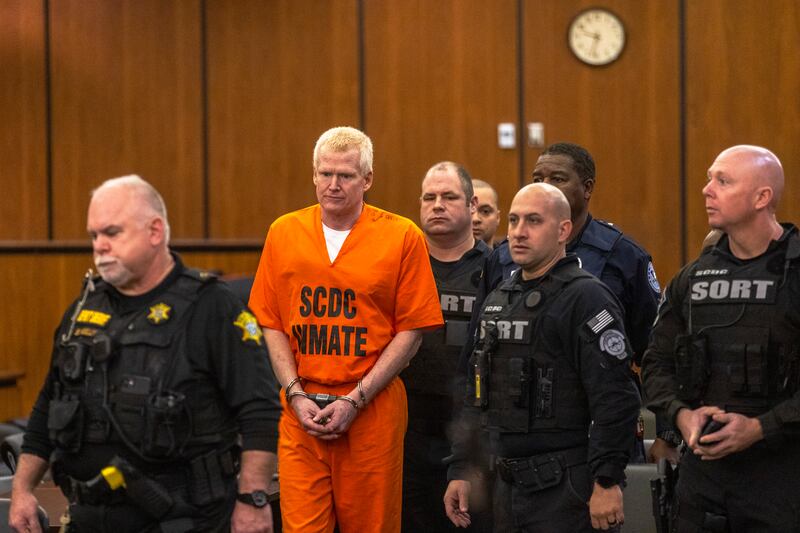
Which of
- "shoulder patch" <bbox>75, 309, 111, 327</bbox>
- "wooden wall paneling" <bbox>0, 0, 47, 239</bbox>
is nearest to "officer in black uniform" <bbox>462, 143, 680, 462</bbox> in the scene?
"shoulder patch" <bbox>75, 309, 111, 327</bbox>

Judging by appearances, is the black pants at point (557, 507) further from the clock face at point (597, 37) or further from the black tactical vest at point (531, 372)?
the clock face at point (597, 37)

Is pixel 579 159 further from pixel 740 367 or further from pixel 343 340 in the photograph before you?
pixel 740 367

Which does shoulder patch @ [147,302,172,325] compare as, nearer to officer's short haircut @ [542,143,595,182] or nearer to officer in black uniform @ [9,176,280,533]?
officer in black uniform @ [9,176,280,533]

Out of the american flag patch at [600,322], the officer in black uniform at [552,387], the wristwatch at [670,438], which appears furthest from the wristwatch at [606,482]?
the wristwatch at [670,438]

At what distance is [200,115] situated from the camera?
8.48m

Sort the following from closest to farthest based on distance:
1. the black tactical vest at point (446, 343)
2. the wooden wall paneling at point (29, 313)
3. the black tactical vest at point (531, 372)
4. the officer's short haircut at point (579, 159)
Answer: the black tactical vest at point (531, 372) < the officer's short haircut at point (579, 159) < the black tactical vest at point (446, 343) < the wooden wall paneling at point (29, 313)

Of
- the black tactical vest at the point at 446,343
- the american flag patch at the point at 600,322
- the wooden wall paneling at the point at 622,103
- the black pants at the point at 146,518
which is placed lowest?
the black pants at the point at 146,518

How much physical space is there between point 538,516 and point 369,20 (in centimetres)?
610

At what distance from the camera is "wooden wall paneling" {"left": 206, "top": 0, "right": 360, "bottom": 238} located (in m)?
8.54

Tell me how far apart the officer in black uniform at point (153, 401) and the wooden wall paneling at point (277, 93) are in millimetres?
5887

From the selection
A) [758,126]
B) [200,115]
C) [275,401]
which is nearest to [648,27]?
[758,126]

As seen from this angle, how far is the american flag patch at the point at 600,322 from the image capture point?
3.03 m

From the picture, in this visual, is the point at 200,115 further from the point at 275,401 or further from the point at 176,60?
the point at 275,401

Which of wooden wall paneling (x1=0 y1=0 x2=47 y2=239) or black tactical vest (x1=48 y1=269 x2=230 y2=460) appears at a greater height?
wooden wall paneling (x1=0 y1=0 x2=47 y2=239)
